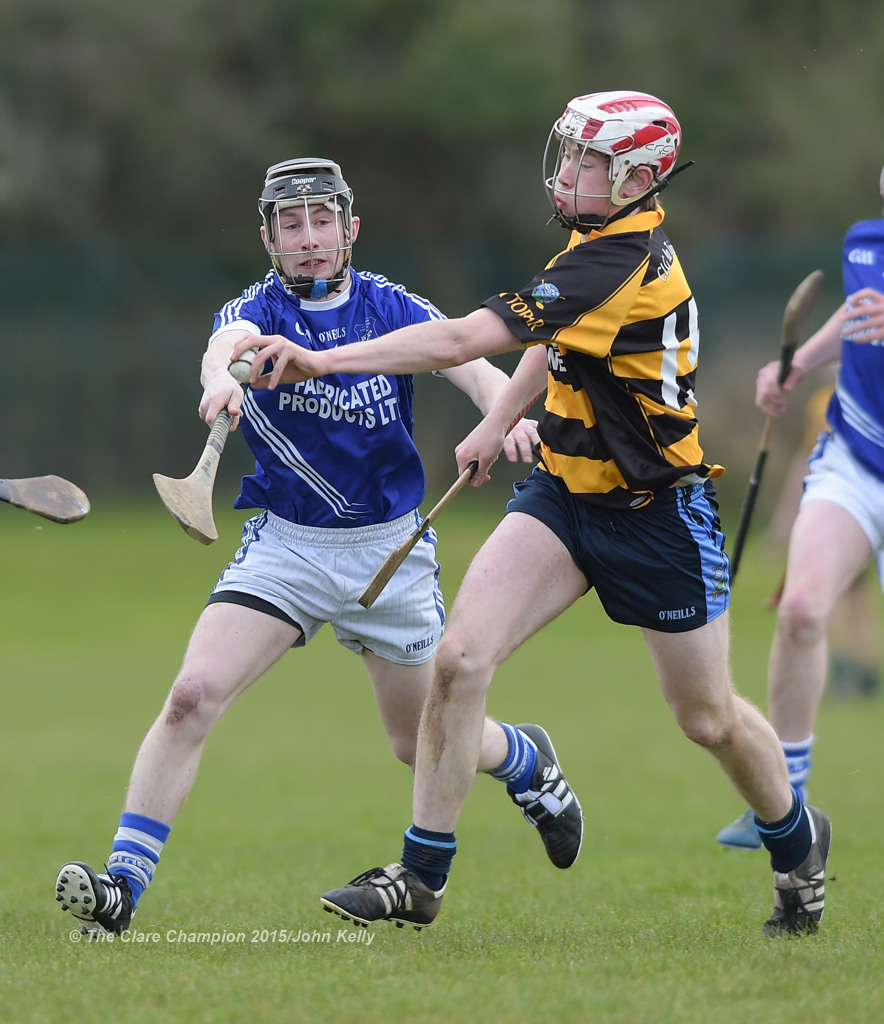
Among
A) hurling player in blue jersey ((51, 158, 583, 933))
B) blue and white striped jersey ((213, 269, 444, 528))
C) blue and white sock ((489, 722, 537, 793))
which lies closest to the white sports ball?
hurling player in blue jersey ((51, 158, 583, 933))

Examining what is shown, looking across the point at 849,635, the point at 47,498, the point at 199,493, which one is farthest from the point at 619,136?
the point at 849,635

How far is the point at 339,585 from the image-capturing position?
16.7 ft

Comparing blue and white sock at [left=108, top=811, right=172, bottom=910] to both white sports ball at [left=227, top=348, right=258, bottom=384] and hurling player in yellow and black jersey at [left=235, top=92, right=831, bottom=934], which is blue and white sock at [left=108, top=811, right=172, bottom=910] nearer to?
hurling player in yellow and black jersey at [left=235, top=92, right=831, bottom=934]

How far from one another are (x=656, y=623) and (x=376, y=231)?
24.7 metres

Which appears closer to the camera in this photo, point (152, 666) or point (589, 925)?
point (589, 925)

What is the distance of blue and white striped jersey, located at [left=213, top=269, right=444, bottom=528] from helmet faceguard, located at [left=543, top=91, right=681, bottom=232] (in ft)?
2.93

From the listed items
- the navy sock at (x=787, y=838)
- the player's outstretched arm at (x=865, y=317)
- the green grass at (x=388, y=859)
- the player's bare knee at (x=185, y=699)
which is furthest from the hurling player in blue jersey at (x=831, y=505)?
the player's bare knee at (x=185, y=699)

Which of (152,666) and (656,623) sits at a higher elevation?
(656,623)

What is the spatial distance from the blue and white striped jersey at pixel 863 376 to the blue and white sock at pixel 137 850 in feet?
9.94

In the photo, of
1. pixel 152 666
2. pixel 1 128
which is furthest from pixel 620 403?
pixel 1 128

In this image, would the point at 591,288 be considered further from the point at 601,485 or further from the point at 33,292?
the point at 33,292

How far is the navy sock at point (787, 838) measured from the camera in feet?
15.9

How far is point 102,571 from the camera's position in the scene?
20.3 metres

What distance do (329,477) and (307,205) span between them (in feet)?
2.84
